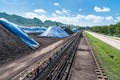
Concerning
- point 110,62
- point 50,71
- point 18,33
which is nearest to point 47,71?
point 50,71

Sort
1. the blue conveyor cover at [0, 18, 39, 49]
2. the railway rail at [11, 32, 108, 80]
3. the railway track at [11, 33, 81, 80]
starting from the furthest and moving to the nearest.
→ the blue conveyor cover at [0, 18, 39, 49], the railway rail at [11, 32, 108, 80], the railway track at [11, 33, 81, 80]

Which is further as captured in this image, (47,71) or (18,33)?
(18,33)

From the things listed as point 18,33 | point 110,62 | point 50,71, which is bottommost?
point 110,62

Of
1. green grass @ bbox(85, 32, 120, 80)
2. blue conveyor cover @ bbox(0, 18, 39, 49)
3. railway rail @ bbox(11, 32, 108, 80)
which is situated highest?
blue conveyor cover @ bbox(0, 18, 39, 49)

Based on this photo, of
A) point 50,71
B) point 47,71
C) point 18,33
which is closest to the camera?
point 47,71

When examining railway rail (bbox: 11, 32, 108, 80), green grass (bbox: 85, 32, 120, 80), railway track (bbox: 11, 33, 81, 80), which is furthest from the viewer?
green grass (bbox: 85, 32, 120, 80)

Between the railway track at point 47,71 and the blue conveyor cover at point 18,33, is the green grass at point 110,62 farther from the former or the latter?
the blue conveyor cover at point 18,33

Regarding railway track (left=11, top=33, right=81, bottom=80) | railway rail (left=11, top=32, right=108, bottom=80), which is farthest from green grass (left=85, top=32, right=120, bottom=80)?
railway track (left=11, top=33, right=81, bottom=80)

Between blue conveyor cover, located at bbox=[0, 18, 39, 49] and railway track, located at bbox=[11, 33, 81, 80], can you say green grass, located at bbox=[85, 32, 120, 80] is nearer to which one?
railway track, located at bbox=[11, 33, 81, 80]

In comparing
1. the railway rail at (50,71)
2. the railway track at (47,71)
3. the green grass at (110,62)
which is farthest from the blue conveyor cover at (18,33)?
the railway track at (47,71)

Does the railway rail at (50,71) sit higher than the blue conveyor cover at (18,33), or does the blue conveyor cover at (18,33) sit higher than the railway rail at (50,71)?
the blue conveyor cover at (18,33)

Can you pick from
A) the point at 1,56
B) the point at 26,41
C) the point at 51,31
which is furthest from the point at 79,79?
the point at 51,31

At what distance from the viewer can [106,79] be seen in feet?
36.0

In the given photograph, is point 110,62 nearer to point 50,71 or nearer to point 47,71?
point 50,71
